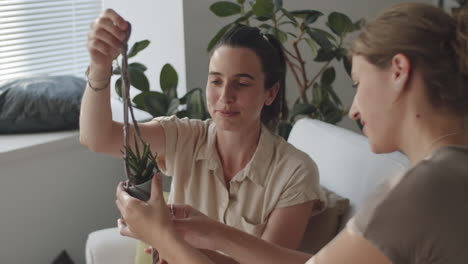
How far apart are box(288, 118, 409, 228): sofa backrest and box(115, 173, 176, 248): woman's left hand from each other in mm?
722

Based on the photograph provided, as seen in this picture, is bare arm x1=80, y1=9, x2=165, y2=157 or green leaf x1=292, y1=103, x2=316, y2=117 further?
green leaf x1=292, y1=103, x2=316, y2=117

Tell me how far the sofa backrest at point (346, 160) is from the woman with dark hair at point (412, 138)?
0.62 meters

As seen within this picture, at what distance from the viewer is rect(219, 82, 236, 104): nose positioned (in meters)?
1.83

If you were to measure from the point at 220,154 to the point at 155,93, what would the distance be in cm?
83

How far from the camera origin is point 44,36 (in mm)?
3219

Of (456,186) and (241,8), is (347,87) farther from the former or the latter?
(456,186)

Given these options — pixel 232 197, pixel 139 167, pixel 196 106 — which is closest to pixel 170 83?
pixel 196 106

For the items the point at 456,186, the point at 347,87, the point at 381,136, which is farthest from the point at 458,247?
the point at 347,87

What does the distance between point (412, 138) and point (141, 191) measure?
54cm

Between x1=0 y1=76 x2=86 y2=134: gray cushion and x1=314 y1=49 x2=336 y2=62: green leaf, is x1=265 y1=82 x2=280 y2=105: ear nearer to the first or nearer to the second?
x1=314 y1=49 x2=336 y2=62: green leaf

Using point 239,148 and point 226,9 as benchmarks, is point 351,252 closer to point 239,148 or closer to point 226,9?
point 239,148

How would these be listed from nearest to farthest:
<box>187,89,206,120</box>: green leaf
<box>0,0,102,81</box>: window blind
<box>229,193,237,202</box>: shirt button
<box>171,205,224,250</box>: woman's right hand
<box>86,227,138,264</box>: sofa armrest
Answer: <box>171,205,224,250</box>: woman's right hand
<box>229,193,237,202</box>: shirt button
<box>86,227,138,264</box>: sofa armrest
<box>187,89,206,120</box>: green leaf
<box>0,0,102,81</box>: window blind

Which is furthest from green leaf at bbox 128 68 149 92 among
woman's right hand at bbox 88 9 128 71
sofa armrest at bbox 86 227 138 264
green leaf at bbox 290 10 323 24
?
woman's right hand at bbox 88 9 128 71

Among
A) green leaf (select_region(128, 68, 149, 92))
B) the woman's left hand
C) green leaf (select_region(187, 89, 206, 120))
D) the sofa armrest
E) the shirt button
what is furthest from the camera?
green leaf (select_region(128, 68, 149, 92))
